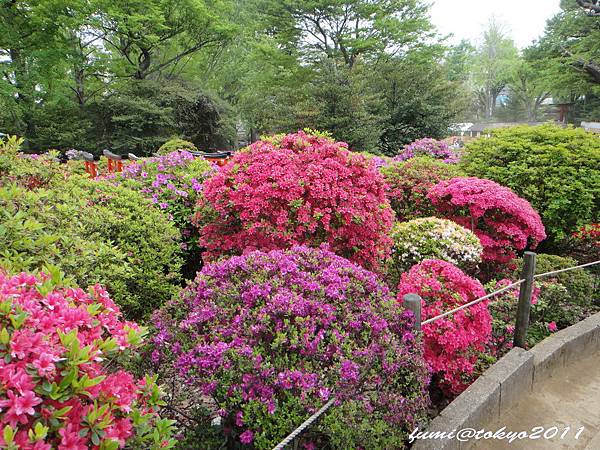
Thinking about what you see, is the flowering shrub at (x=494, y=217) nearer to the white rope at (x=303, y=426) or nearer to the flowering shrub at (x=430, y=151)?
the white rope at (x=303, y=426)

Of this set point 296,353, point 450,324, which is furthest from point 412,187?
point 296,353

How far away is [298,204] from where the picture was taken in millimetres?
3410

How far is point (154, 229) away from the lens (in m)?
3.57

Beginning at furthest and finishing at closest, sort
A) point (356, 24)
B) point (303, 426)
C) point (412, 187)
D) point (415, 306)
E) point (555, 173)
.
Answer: point (356, 24) < point (412, 187) < point (555, 173) < point (415, 306) < point (303, 426)

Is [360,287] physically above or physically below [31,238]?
below

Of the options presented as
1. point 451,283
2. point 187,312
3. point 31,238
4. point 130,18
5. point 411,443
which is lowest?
point 411,443

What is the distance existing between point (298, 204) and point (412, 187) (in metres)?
3.17

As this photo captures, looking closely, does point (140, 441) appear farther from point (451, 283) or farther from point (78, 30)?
point (78, 30)

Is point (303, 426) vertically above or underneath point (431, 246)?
underneath

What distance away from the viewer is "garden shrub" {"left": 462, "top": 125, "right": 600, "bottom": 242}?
571 centimetres

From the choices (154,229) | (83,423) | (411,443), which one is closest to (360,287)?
(411,443)

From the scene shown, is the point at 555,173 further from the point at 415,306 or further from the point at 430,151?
the point at 430,151

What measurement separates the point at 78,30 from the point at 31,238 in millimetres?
17447

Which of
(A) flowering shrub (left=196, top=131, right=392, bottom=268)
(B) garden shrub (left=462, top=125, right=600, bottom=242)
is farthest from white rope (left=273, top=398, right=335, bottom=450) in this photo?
(B) garden shrub (left=462, top=125, right=600, bottom=242)
